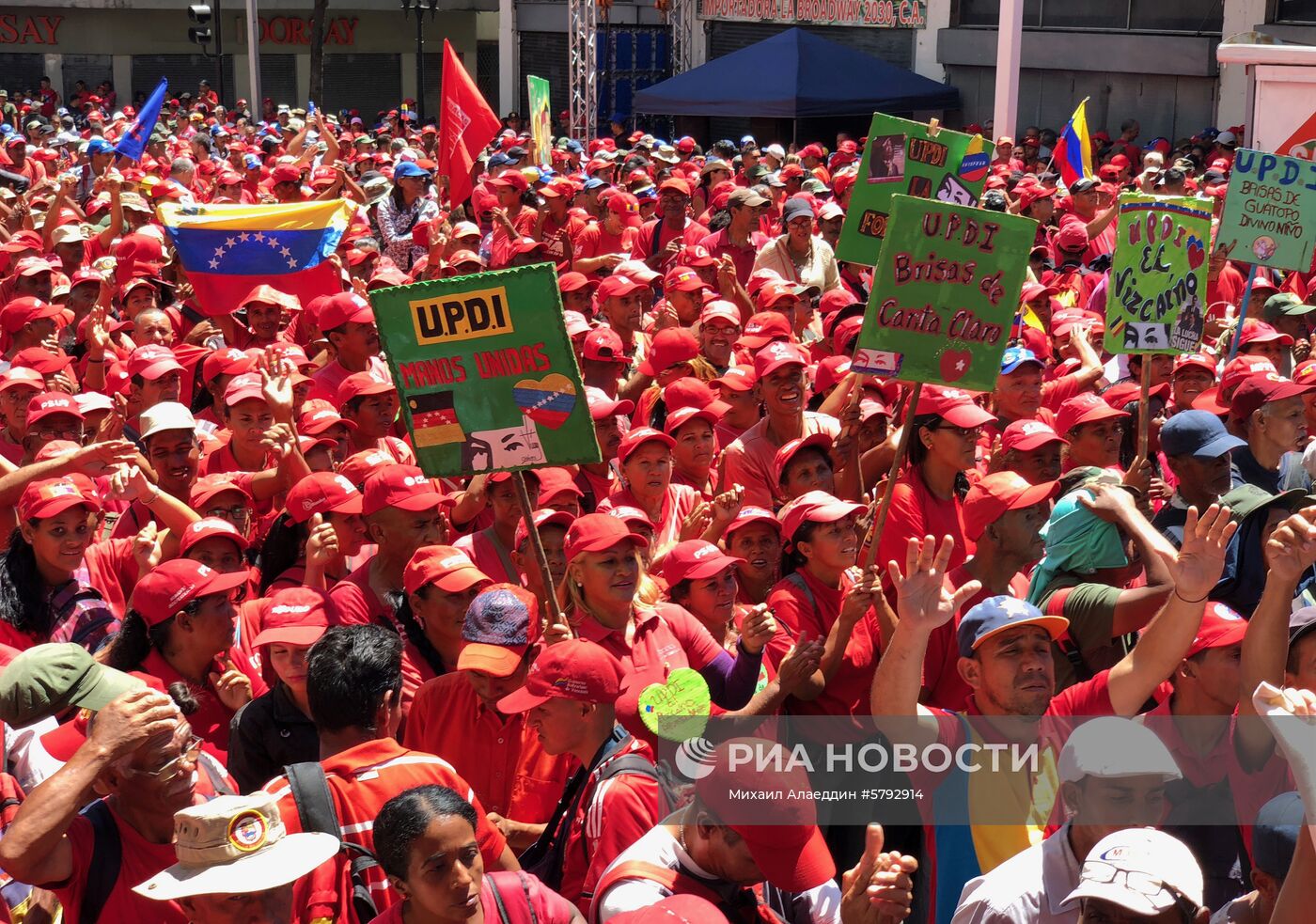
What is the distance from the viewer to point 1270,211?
31.3 ft

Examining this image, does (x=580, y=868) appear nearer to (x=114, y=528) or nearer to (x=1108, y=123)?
(x=114, y=528)

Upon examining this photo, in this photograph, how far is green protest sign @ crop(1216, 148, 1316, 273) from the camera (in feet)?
31.1

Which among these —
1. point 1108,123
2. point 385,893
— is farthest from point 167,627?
point 1108,123

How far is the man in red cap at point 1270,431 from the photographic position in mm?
6645

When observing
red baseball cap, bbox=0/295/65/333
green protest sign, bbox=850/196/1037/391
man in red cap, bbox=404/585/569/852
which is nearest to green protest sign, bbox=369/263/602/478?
man in red cap, bbox=404/585/569/852

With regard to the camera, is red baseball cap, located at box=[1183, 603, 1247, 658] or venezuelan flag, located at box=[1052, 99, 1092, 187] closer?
red baseball cap, located at box=[1183, 603, 1247, 658]

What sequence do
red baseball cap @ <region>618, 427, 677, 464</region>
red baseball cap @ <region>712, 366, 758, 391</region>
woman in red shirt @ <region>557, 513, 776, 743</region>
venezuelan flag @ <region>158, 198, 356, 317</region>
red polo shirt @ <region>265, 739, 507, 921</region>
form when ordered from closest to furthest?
red polo shirt @ <region>265, 739, 507, 921</region>, woman in red shirt @ <region>557, 513, 776, 743</region>, red baseball cap @ <region>618, 427, 677, 464</region>, red baseball cap @ <region>712, 366, 758, 391</region>, venezuelan flag @ <region>158, 198, 356, 317</region>

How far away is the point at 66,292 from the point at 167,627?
709 centimetres

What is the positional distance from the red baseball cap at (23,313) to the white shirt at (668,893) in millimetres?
7016

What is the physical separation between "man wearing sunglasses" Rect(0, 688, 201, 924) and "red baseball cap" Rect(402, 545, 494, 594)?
1415 millimetres

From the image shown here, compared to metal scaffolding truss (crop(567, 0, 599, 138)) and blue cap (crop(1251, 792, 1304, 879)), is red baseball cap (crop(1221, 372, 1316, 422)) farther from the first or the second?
metal scaffolding truss (crop(567, 0, 599, 138))

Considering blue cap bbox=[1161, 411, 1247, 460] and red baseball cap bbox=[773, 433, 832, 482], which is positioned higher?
blue cap bbox=[1161, 411, 1247, 460]

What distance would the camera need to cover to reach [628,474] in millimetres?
6711

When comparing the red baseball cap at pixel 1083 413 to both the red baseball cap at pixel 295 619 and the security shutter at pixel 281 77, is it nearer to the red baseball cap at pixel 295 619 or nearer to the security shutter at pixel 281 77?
the red baseball cap at pixel 295 619
